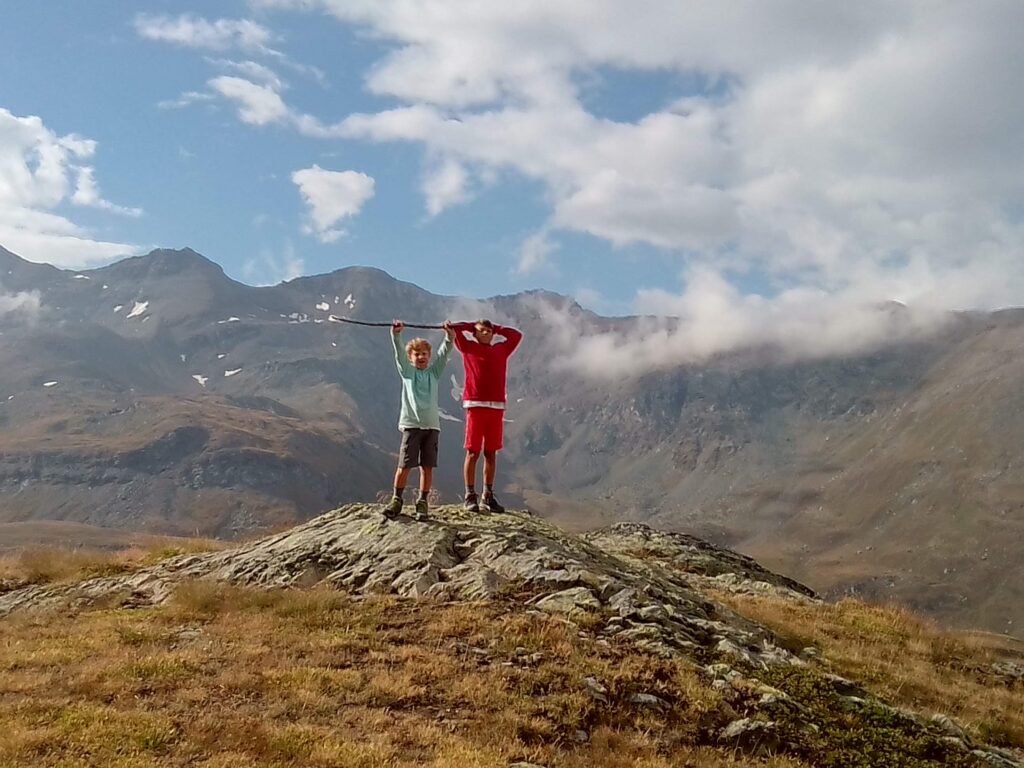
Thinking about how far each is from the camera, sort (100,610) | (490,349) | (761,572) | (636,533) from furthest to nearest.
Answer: (636,533) → (761,572) → (490,349) → (100,610)

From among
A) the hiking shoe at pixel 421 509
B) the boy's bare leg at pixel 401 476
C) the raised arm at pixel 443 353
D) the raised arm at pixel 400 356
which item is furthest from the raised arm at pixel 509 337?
the hiking shoe at pixel 421 509

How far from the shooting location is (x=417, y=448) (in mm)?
16844

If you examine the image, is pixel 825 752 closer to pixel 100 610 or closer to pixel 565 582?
pixel 565 582

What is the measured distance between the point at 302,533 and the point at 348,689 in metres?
9.21

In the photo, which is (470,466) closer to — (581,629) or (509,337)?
(509,337)

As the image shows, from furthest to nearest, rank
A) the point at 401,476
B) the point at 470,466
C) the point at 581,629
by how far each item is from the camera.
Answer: the point at 470,466 → the point at 401,476 → the point at 581,629

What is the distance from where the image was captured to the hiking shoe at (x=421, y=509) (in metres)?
17.6

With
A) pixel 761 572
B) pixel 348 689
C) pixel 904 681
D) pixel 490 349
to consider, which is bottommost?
pixel 761 572

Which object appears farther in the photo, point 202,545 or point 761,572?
point 761,572

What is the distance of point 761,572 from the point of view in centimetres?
3069

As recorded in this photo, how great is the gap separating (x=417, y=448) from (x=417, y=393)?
1.14m

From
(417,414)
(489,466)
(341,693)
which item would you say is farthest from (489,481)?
(341,693)

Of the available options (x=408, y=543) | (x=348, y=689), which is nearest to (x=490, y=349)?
(x=408, y=543)

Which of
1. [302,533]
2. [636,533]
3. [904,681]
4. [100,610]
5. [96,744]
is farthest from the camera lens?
[636,533]
